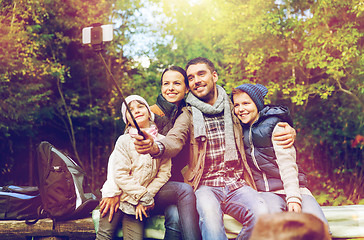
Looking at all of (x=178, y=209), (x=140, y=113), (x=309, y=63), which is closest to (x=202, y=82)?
(x=140, y=113)

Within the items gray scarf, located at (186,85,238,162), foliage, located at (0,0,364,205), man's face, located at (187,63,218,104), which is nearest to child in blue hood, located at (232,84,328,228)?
gray scarf, located at (186,85,238,162)

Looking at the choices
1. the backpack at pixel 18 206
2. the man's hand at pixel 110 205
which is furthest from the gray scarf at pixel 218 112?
the backpack at pixel 18 206

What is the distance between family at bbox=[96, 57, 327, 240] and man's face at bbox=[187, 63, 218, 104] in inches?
0.9

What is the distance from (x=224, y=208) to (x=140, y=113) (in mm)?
1007

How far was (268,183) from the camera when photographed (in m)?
2.79

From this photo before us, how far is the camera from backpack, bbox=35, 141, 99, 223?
3037mm

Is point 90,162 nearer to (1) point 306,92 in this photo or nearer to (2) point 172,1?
(2) point 172,1

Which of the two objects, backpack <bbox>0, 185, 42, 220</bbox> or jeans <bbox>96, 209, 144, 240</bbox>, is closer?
jeans <bbox>96, 209, 144, 240</bbox>

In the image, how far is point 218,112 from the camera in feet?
9.87

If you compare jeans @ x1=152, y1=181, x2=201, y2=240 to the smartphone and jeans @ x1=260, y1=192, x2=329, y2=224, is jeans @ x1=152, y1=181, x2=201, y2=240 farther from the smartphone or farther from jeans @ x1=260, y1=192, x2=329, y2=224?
the smartphone

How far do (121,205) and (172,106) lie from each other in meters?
1.05

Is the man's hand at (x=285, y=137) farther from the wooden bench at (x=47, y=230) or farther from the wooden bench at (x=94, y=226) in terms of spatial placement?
the wooden bench at (x=47, y=230)

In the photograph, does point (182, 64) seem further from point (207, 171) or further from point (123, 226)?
point (123, 226)

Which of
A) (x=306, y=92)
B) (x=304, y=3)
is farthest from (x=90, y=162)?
(x=304, y=3)
